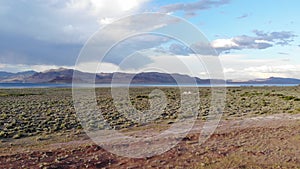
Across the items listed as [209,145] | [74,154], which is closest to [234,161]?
[209,145]

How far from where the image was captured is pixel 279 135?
1480 cm

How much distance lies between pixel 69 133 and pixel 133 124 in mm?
4917

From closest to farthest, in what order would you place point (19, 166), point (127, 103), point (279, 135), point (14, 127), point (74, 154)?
1. point (19, 166)
2. point (74, 154)
3. point (279, 135)
4. point (14, 127)
5. point (127, 103)

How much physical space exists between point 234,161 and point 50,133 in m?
11.2

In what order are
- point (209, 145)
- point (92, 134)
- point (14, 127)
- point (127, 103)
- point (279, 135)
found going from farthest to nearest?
point (127, 103) → point (14, 127) → point (92, 134) → point (279, 135) → point (209, 145)

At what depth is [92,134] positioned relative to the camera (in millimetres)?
17359

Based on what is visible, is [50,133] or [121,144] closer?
[121,144]

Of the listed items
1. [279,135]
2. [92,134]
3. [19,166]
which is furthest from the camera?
[92,134]

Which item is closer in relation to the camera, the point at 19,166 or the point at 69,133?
the point at 19,166

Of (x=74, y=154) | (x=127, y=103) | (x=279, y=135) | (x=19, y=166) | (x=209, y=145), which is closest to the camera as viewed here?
(x=19, y=166)

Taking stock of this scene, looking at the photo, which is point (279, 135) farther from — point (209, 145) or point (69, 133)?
point (69, 133)

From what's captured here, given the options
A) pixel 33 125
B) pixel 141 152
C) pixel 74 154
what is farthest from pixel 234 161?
pixel 33 125

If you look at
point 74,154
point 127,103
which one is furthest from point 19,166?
point 127,103

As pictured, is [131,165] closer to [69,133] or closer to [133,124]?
[69,133]
